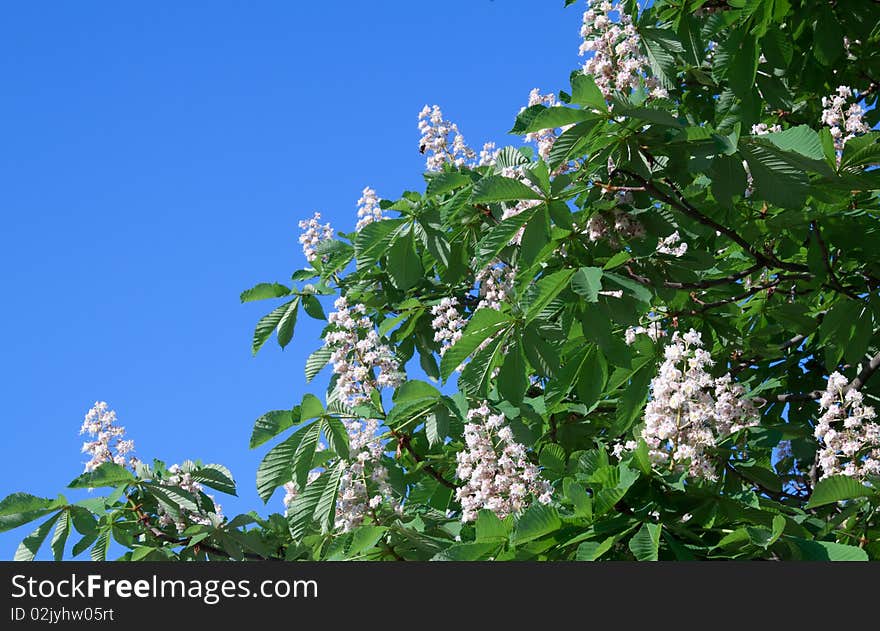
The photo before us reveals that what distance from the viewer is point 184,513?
4.25m

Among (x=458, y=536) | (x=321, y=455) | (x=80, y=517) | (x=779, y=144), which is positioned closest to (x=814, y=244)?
(x=779, y=144)

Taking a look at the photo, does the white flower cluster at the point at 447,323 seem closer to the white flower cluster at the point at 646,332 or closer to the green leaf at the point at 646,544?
the white flower cluster at the point at 646,332

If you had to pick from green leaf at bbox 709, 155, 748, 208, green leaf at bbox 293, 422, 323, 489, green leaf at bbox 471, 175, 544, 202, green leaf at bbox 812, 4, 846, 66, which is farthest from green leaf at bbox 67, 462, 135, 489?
green leaf at bbox 812, 4, 846, 66

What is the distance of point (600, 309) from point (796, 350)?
271 centimetres

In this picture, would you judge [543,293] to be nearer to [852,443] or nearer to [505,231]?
[505,231]

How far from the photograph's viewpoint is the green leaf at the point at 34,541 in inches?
144

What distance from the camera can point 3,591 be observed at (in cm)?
329

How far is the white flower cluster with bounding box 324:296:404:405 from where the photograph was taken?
384 centimetres

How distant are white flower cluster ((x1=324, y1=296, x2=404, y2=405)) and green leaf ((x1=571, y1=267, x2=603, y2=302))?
1009 millimetres

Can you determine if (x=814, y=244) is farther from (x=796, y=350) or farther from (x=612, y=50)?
(x=796, y=350)

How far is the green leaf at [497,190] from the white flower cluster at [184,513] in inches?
77.0

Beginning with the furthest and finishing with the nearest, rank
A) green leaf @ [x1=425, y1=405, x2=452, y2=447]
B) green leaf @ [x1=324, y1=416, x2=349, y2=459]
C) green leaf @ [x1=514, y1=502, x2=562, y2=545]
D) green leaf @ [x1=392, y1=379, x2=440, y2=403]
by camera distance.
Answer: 1. green leaf @ [x1=425, y1=405, x2=452, y2=447]
2. green leaf @ [x1=392, y1=379, x2=440, y2=403]
3. green leaf @ [x1=324, y1=416, x2=349, y2=459]
4. green leaf @ [x1=514, y1=502, x2=562, y2=545]

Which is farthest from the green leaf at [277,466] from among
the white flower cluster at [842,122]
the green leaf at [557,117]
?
the white flower cluster at [842,122]

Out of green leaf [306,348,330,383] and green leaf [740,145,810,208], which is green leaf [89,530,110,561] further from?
green leaf [740,145,810,208]
